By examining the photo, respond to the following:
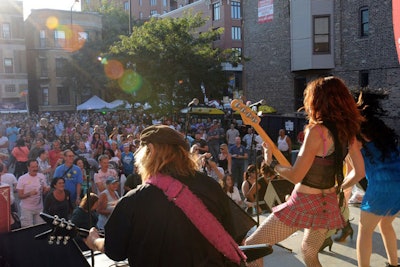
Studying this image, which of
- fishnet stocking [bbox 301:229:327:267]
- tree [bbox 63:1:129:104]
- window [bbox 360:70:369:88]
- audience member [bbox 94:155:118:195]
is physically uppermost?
tree [bbox 63:1:129:104]

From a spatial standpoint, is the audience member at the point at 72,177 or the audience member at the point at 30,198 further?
the audience member at the point at 72,177

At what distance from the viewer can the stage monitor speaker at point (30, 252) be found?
12.7 feet

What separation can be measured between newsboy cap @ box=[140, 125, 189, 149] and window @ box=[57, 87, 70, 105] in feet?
161

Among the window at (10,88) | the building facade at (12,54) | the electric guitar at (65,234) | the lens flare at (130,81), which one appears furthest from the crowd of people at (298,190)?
the window at (10,88)

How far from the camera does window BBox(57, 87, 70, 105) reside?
162ft

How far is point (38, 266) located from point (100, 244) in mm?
1566

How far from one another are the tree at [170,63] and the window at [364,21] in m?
7.20

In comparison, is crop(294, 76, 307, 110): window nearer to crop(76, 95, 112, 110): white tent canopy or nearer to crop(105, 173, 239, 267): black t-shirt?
crop(76, 95, 112, 110): white tent canopy

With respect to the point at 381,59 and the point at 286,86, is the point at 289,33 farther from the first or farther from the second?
the point at 381,59

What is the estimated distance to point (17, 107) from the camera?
43375 mm

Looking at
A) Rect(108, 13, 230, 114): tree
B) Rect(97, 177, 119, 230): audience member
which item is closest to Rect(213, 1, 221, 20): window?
Rect(108, 13, 230, 114): tree

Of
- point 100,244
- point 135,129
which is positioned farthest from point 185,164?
point 135,129

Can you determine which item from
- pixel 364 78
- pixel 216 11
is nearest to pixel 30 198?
pixel 364 78

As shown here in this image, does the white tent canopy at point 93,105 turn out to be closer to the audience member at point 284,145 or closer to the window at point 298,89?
the window at point 298,89
